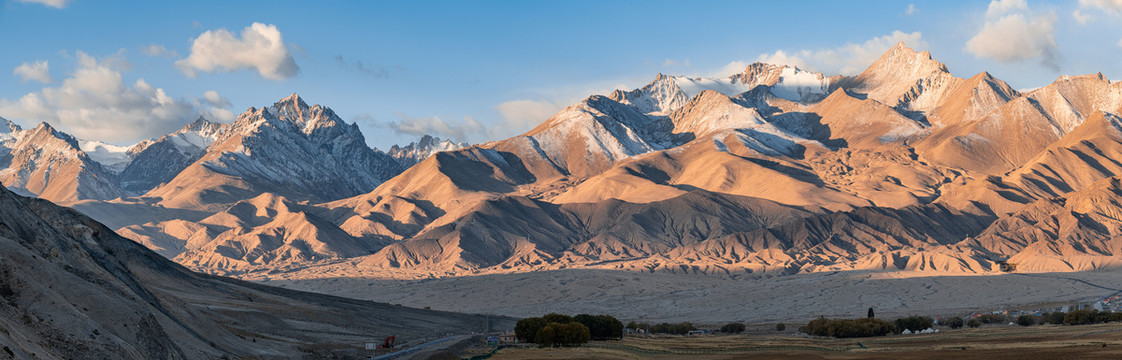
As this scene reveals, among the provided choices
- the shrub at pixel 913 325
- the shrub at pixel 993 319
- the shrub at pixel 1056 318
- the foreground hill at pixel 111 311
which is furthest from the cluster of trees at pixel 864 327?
the foreground hill at pixel 111 311

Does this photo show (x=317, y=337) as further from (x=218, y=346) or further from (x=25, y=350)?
(x=25, y=350)

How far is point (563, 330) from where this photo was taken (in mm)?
114000

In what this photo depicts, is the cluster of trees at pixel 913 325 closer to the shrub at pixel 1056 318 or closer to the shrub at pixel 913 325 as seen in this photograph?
the shrub at pixel 913 325

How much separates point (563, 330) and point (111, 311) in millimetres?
63673

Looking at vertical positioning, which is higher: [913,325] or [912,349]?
[913,325]

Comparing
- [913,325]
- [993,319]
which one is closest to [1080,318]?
[913,325]

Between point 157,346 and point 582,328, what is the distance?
2557 inches

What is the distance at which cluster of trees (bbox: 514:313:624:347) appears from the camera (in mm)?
114125

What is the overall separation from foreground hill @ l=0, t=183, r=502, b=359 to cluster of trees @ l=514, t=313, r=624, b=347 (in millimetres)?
19996

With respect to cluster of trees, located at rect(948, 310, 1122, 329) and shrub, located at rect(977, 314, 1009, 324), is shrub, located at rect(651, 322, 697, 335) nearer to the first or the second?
cluster of trees, located at rect(948, 310, 1122, 329)

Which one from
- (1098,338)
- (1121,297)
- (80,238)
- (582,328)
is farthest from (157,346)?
(1121,297)

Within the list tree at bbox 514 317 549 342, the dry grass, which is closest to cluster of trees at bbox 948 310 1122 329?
the dry grass

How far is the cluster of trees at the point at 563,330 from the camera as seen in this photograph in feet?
374

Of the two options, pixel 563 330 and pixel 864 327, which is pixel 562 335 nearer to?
pixel 563 330
